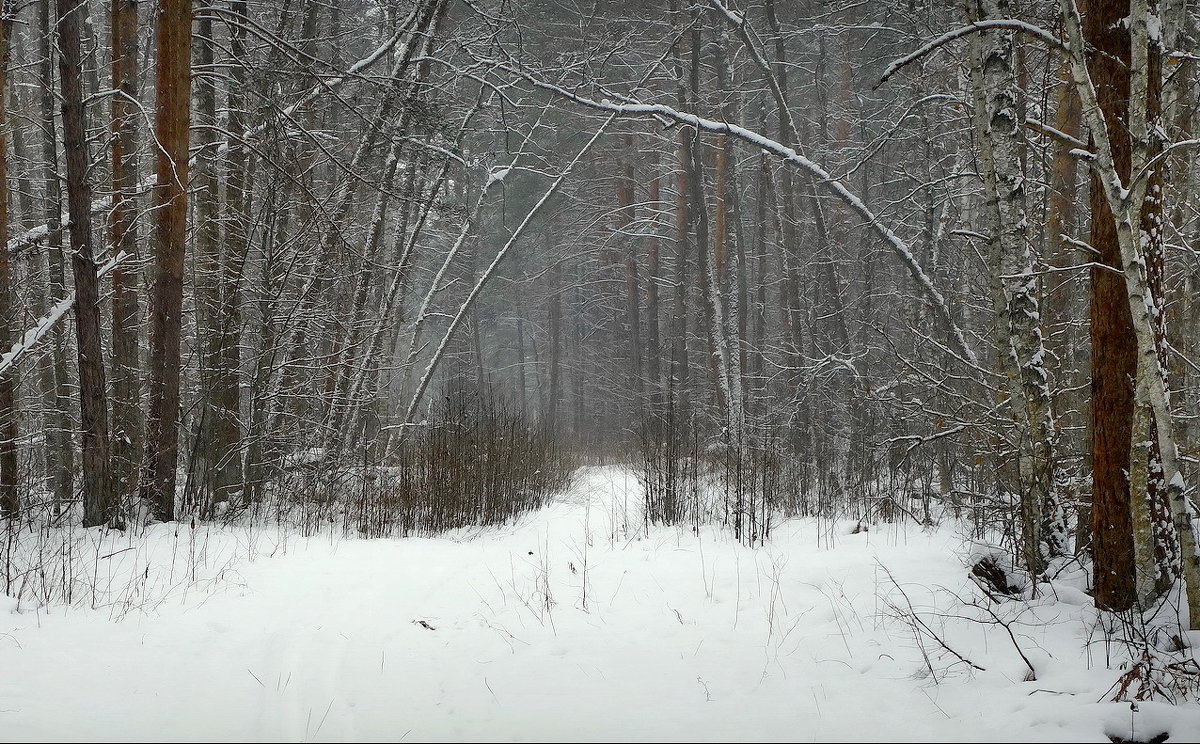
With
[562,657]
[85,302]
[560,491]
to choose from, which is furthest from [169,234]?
[560,491]

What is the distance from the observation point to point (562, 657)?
3.35 metres

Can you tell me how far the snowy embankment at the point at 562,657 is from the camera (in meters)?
2.50

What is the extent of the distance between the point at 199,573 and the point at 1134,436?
5.06m

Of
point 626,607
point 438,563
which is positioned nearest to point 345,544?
point 438,563

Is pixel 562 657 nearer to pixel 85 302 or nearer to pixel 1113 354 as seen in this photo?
pixel 1113 354

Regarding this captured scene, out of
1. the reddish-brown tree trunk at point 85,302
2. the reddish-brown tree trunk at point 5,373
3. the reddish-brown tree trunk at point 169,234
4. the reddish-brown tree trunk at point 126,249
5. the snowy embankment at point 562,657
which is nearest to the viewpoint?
the snowy embankment at point 562,657

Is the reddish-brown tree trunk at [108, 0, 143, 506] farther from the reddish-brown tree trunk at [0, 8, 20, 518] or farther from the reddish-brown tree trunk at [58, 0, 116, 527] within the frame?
the reddish-brown tree trunk at [0, 8, 20, 518]

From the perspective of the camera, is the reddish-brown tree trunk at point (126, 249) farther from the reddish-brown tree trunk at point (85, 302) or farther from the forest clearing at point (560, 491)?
the reddish-brown tree trunk at point (85, 302)

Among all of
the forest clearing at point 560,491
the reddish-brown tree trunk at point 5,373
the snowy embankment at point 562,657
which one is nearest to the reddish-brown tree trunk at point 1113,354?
the forest clearing at point 560,491

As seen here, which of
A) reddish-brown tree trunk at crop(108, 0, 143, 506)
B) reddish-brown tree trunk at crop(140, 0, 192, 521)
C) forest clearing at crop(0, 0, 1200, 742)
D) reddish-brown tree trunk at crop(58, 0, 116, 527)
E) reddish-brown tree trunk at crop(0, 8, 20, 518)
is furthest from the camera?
reddish-brown tree trunk at crop(108, 0, 143, 506)

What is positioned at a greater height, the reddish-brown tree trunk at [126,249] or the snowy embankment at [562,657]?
the reddish-brown tree trunk at [126,249]

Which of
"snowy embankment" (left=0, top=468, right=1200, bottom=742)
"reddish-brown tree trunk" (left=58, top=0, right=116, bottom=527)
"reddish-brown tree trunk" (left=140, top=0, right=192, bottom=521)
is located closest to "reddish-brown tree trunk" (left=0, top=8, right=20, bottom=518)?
"reddish-brown tree trunk" (left=58, top=0, right=116, bottom=527)

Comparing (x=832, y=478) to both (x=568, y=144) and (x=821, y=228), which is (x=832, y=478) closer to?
(x=821, y=228)

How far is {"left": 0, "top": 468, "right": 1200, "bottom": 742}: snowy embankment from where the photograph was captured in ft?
8.21
